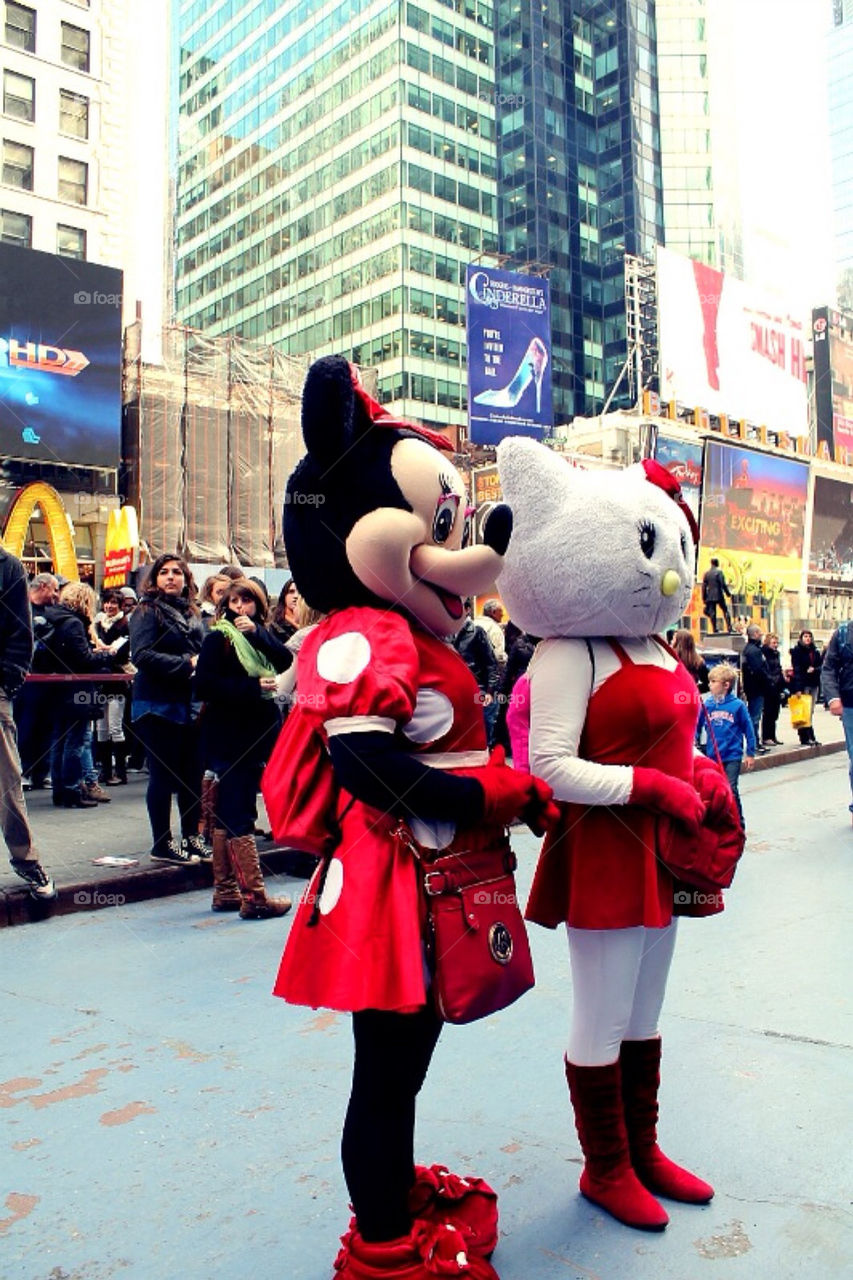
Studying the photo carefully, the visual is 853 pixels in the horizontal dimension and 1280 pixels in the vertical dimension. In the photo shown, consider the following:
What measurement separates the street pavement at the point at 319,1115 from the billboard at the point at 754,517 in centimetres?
3589

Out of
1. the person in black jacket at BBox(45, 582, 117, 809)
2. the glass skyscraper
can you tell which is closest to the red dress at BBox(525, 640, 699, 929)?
the person in black jacket at BBox(45, 582, 117, 809)

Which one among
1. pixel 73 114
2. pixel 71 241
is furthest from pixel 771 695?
pixel 73 114

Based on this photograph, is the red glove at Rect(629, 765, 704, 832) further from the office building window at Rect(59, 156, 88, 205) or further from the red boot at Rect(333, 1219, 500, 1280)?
the office building window at Rect(59, 156, 88, 205)

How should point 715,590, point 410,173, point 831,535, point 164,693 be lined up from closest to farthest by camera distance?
point 164,693 → point 715,590 → point 831,535 → point 410,173

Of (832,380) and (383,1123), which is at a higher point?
(832,380)

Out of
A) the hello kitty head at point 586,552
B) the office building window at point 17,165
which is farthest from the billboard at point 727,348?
the hello kitty head at point 586,552

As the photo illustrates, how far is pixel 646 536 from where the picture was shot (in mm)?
2500

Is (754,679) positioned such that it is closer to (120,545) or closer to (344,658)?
(344,658)

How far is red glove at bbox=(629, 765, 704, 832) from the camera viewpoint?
2330 mm

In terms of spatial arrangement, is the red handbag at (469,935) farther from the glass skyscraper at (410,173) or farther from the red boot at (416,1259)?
the glass skyscraper at (410,173)

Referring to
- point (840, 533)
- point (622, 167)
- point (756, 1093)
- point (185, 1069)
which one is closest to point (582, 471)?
point (756, 1093)

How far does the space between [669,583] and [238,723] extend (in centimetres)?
348

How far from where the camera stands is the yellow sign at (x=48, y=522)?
74.6 ft

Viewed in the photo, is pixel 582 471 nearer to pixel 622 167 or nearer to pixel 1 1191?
pixel 1 1191
